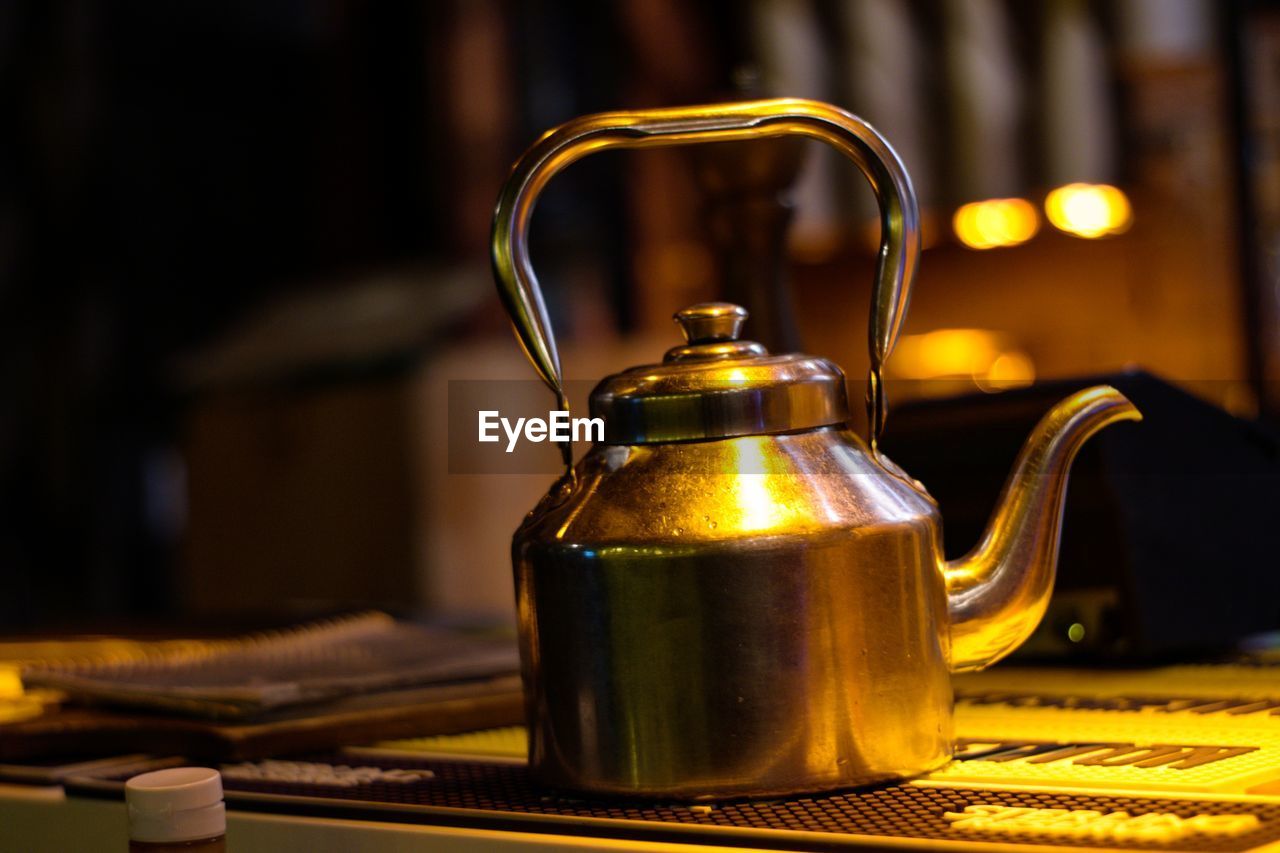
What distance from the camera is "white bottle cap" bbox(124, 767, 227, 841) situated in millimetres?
536

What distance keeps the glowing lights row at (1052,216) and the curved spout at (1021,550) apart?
2.66m

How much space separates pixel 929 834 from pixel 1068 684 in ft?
1.28

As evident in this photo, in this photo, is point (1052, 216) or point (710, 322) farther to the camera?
point (1052, 216)

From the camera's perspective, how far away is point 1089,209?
3332mm

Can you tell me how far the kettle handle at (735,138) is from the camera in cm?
68

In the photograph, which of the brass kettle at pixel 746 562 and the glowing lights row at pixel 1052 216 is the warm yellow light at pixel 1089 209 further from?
the brass kettle at pixel 746 562

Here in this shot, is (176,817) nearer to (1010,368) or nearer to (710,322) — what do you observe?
(710,322)

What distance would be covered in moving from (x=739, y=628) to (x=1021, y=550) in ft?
0.55

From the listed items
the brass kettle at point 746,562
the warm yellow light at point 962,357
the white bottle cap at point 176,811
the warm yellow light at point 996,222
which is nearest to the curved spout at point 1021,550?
the brass kettle at point 746,562

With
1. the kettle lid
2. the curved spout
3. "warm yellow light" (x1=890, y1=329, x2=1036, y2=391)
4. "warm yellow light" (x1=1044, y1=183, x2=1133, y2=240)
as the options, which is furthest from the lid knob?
"warm yellow light" (x1=890, y1=329, x2=1036, y2=391)

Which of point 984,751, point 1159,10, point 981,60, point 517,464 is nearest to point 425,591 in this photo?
point 517,464

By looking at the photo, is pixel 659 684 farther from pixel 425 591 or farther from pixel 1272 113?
pixel 1272 113

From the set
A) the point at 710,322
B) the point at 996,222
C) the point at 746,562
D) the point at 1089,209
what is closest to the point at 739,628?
the point at 746,562

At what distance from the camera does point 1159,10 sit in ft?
10.3
